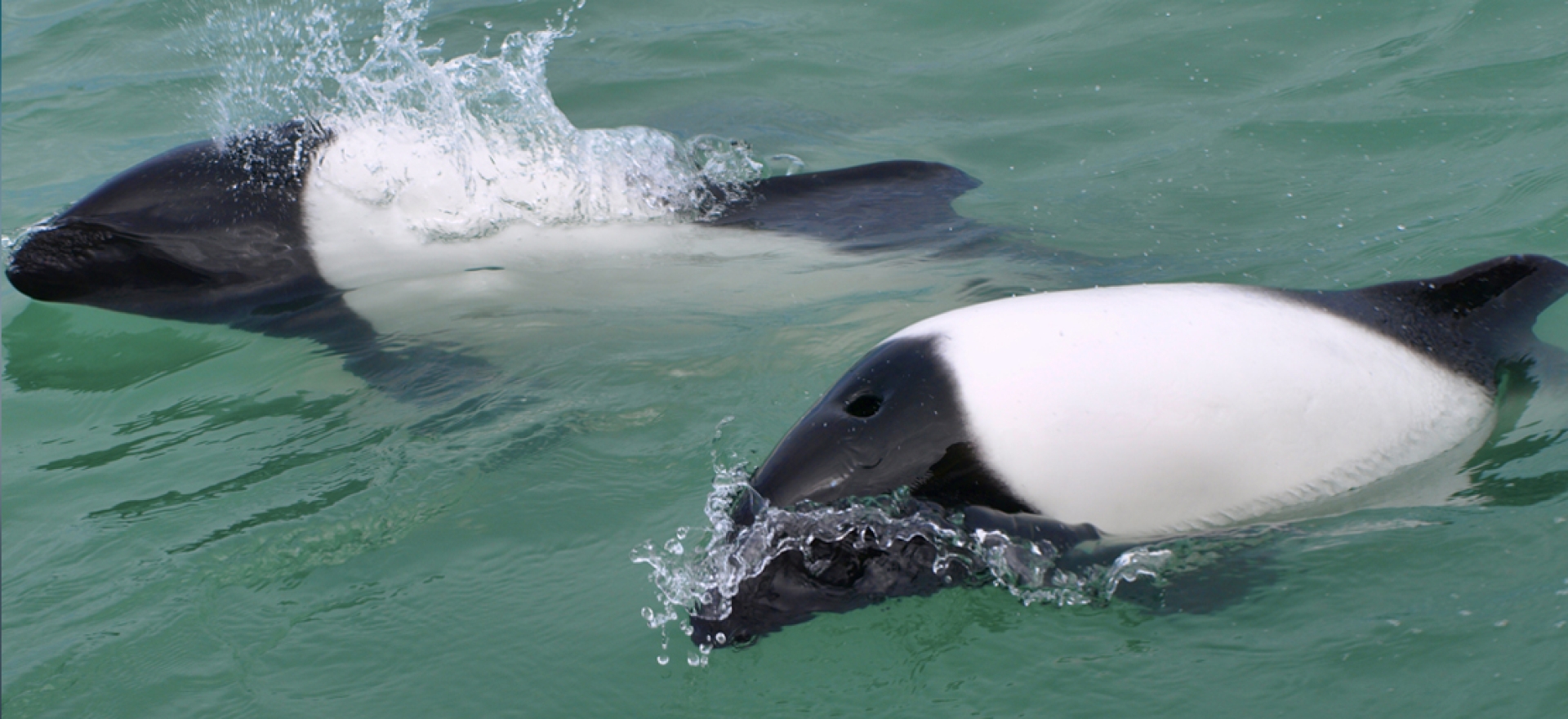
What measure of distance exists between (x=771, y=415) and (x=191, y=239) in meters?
2.18

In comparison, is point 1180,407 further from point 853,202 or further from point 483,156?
point 483,156

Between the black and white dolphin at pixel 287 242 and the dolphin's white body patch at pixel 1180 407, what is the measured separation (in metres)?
1.99

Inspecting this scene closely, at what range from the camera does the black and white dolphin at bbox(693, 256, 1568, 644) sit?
2713mm

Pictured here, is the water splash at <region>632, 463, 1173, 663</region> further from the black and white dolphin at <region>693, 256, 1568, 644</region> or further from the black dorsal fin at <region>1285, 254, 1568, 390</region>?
the black dorsal fin at <region>1285, 254, 1568, 390</region>

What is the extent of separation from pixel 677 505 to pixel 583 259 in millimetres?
1509

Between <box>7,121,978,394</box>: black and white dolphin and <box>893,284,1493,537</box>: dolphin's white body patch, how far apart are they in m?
1.99

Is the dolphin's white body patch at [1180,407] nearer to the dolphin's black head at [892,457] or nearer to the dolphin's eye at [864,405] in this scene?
the dolphin's black head at [892,457]

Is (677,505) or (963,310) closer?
(963,310)

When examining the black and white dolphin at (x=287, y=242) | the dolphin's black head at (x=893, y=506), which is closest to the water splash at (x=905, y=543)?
the dolphin's black head at (x=893, y=506)


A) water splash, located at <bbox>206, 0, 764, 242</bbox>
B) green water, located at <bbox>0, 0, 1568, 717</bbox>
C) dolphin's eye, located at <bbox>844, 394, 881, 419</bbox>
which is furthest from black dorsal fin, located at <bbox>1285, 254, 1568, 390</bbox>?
water splash, located at <bbox>206, 0, 764, 242</bbox>

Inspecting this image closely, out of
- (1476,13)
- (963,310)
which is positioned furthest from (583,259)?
(1476,13)

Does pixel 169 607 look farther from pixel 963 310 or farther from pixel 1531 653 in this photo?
pixel 1531 653

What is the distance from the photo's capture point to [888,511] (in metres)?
2.69

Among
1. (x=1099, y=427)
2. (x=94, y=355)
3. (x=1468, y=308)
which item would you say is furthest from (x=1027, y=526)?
(x=94, y=355)
